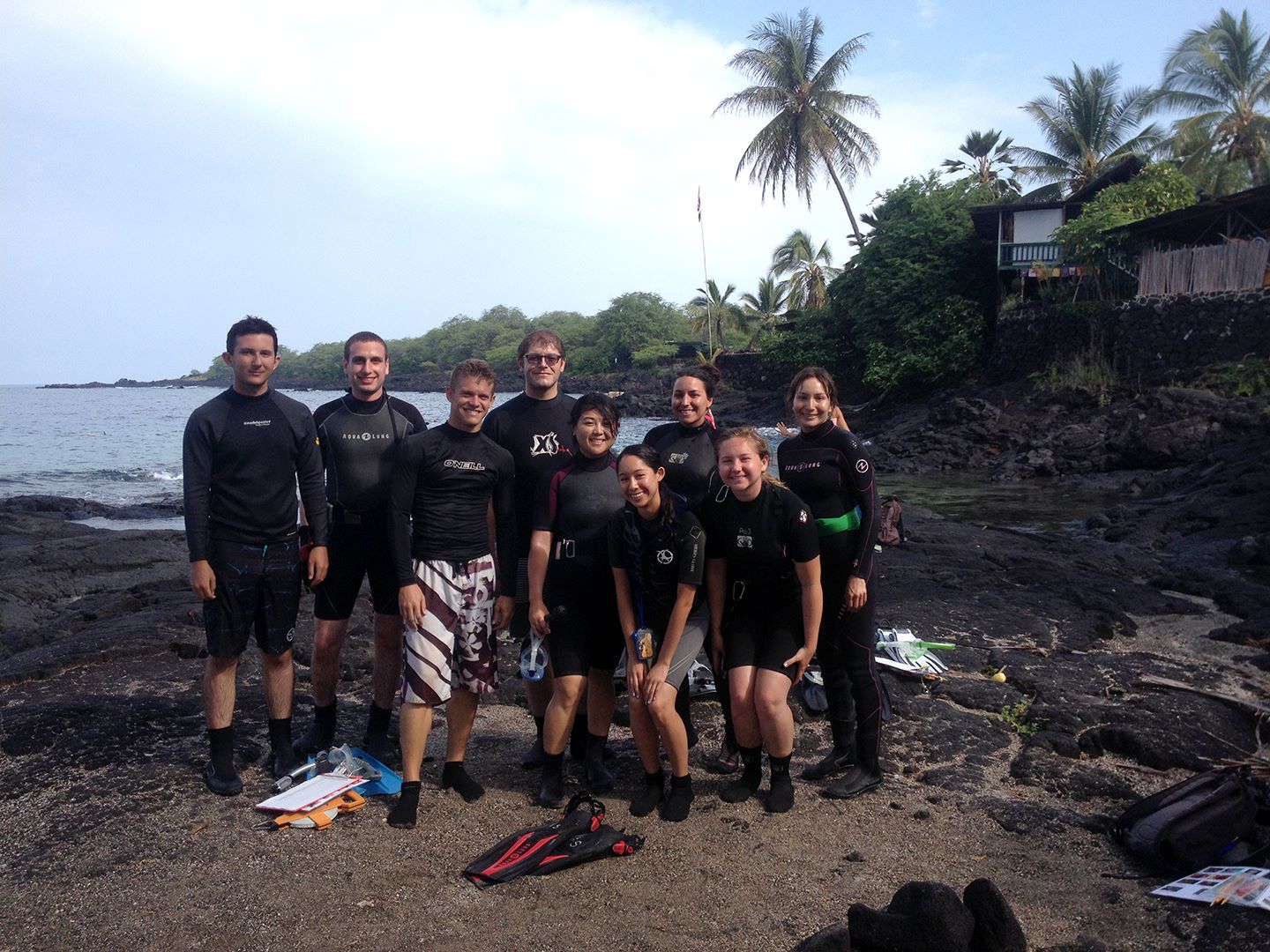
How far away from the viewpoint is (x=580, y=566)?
4.43 meters

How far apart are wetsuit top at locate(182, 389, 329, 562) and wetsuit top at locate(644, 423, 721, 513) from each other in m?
1.74

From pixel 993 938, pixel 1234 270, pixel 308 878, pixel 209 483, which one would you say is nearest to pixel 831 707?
pixel 993 938

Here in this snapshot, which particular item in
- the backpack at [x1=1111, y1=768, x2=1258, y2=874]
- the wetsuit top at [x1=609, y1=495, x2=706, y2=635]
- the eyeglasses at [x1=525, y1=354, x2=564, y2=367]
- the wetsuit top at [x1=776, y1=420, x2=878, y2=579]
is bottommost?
the backpack at [x1=1111, y1=768, x2=1258, y2=874]

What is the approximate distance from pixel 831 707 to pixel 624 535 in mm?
1431

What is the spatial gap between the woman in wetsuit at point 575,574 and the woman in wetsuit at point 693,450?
44 cm

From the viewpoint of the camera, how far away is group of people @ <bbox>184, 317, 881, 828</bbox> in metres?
4.27

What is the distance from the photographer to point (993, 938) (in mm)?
3105

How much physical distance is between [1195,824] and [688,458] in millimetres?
2645

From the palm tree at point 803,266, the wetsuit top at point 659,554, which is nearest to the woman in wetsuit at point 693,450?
the wetsuit top at point 659,554

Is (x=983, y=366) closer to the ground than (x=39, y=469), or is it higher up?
higher up

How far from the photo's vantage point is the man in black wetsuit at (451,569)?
4.28 meters

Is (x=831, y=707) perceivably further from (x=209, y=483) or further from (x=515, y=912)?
(x=209, y=483)

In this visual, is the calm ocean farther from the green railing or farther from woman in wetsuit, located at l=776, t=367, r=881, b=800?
woman in wetsuit, located at l=776, t=367, r=881, b=800

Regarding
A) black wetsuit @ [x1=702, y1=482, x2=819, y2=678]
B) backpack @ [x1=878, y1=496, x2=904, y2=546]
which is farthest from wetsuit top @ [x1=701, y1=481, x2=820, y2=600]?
backpack @ [x1=878, y1=496, x2=904, y2=546]
